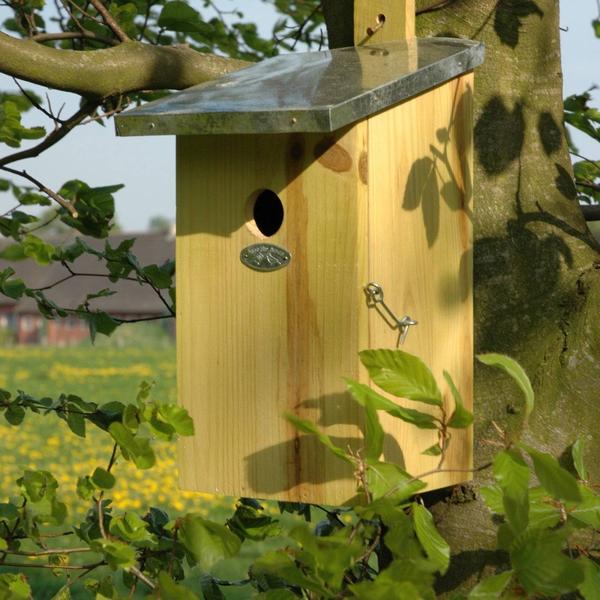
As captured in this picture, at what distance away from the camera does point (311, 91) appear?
1958 mm

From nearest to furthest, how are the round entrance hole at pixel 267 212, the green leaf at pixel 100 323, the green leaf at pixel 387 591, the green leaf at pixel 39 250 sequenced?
the green leaf at pixel 387 591
the round entrance hole at pixel 267 212
the green leaf at pixel 100 323
the green leaf at pixel 39 250

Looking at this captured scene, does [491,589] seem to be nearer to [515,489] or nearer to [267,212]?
[515,489]

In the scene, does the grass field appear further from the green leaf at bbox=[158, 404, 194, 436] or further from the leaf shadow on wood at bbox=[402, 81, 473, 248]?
the leaf shadow on wood at bbox=[402, 81, 473, 248]

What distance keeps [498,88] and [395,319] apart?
623 mm

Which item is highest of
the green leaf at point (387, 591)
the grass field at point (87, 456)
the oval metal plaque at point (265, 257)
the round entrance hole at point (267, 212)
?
the round entrance hole at point (267, 212)

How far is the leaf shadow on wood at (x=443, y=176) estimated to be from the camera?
82.1 inches

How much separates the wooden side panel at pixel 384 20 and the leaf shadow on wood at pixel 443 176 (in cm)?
18

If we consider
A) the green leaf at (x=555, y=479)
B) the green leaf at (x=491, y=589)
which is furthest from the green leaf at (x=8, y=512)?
the green leaf at (x=555, y=479)

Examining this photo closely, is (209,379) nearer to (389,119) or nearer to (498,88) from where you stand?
(389,119)

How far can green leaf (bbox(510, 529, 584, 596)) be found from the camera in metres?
1.37

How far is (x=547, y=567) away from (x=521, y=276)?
935mm

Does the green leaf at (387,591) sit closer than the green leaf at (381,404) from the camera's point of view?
Yes

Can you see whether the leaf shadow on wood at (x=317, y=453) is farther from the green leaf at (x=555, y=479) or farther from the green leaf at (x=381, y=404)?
the green leaf at (x=555, y=479)

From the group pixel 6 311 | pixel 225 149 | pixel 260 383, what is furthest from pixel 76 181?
pixel 6 311
